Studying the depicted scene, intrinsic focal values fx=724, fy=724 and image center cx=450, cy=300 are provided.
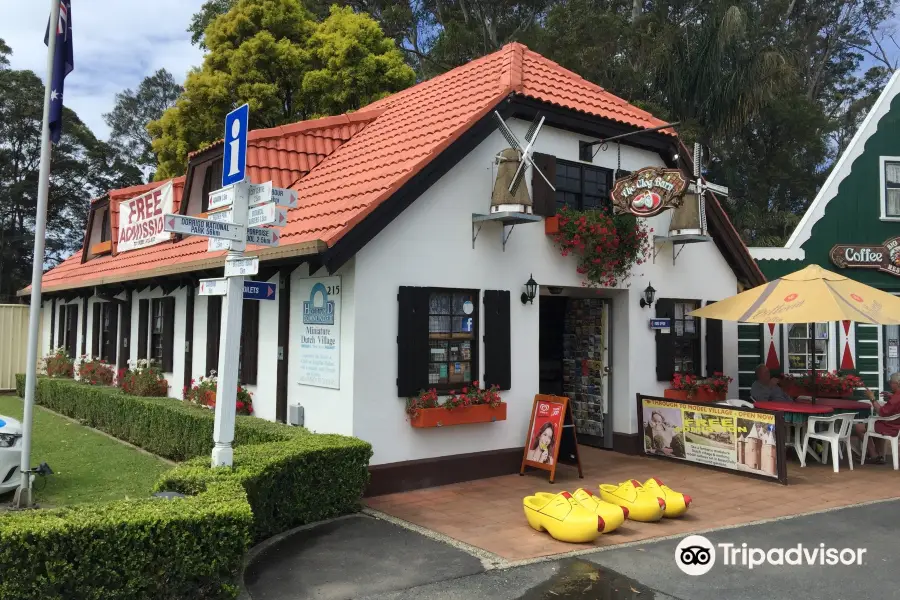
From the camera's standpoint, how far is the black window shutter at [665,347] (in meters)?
11.4

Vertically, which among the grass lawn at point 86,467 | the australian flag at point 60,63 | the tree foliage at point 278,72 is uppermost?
the tree foliage at point 278,72

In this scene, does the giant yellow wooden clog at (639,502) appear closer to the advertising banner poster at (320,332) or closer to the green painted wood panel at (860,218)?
the advertising banner poster at (320,332)

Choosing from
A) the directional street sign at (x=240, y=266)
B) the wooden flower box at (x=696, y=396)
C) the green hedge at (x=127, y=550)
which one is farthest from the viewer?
the wooden flower box at (x=696, y=396)

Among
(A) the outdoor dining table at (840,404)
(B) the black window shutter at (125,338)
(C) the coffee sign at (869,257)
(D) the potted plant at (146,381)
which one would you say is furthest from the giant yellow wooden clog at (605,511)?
(B) the black window shutter at (125,338)

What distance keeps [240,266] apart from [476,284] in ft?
12.3

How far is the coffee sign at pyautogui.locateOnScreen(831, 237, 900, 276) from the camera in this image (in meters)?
14.6

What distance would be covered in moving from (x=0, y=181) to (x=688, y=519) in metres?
40.8

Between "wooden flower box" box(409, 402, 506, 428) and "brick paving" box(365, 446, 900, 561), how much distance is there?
0.80 meters

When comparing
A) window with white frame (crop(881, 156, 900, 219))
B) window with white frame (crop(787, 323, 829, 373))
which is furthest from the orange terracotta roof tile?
window with white frame (crop(881, 156, 900, 219))

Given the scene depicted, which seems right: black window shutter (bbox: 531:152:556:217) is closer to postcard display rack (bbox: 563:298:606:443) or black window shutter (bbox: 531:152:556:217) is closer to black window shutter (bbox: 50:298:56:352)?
postcard display rack (bbox: 563:298:606:443)

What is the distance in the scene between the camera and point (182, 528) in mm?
4766

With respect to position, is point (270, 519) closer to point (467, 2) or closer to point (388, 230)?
point (388, 230)

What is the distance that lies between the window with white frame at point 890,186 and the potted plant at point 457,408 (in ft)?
34.6

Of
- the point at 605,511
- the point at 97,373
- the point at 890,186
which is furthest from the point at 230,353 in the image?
the point at 890,186
